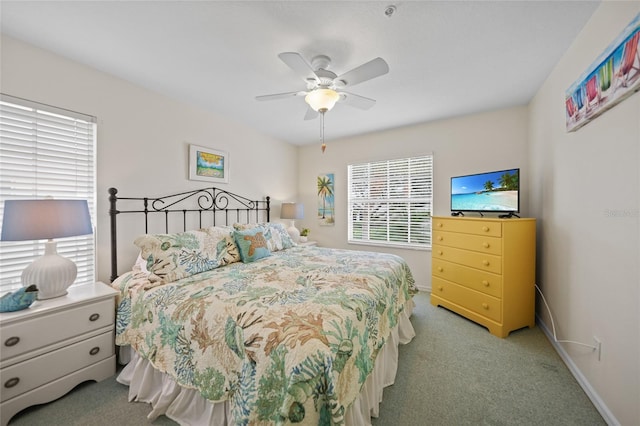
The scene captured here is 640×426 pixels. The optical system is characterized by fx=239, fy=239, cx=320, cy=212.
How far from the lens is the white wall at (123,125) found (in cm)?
180

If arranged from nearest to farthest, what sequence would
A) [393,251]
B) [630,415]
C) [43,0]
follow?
[630,415]
[43,0]
[393,251]

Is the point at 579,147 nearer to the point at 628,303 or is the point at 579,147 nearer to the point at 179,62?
the point at 628,303

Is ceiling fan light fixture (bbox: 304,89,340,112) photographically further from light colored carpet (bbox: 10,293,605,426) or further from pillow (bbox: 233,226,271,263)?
light colored carpet (bbox: 10,293,605,426)

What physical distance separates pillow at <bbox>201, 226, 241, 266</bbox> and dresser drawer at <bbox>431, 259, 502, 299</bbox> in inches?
93.3

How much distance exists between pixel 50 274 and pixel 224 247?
1125 millimetres

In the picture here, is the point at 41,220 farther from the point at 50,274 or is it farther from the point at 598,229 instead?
the point at 598,229

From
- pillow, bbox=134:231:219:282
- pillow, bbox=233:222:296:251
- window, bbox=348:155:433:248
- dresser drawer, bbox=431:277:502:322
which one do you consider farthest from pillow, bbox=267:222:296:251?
dresser drawer, bbox=431:277:502:322

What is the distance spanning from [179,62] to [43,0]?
2.46 feet

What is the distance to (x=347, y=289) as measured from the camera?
61.4 inches

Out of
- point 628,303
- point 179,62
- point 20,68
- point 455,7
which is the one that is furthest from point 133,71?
point 628,303

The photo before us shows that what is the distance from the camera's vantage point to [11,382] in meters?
1.36

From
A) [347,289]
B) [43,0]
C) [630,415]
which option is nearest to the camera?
[630,415]

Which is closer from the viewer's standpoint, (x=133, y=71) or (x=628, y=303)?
(x=628, y=303)

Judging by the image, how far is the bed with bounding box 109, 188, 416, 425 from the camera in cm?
97
